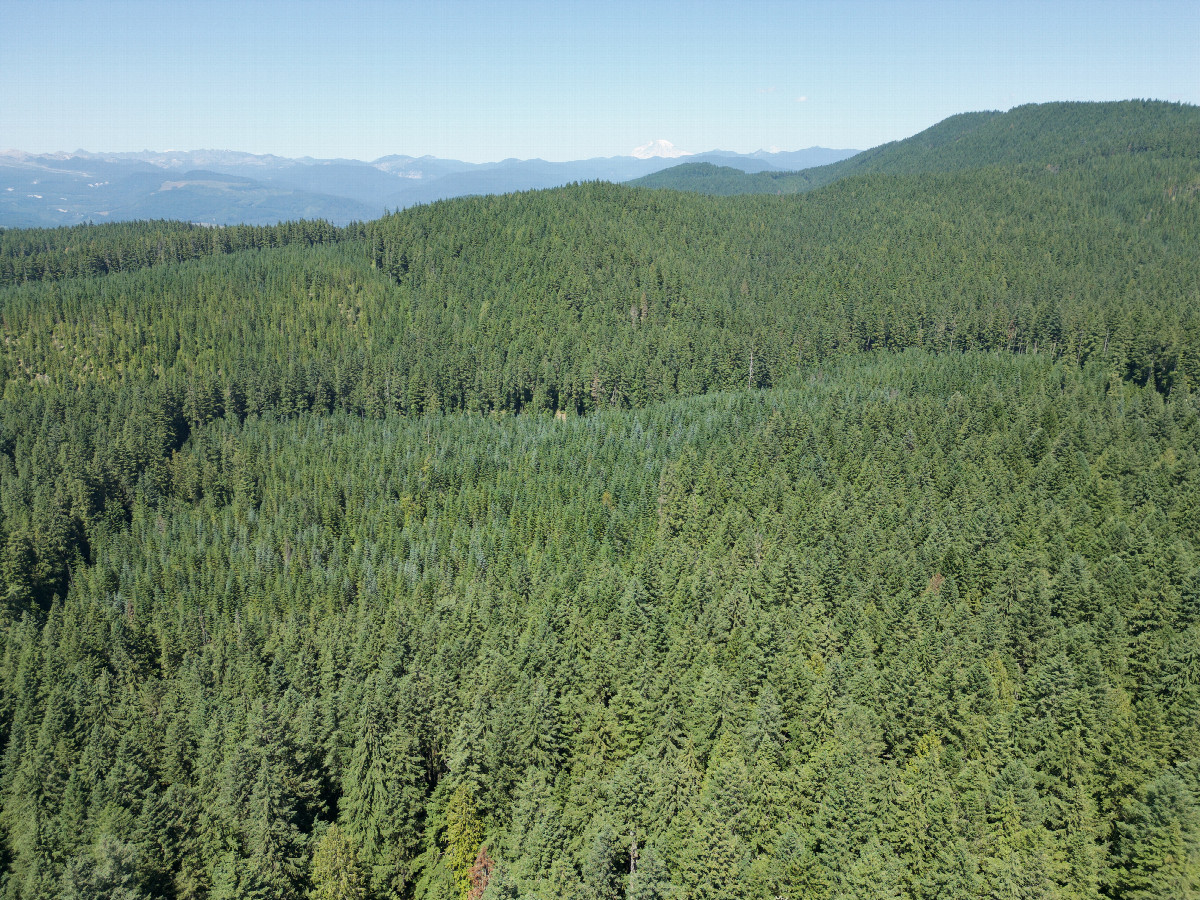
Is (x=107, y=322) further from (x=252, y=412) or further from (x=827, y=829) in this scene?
(x=827, y=829)

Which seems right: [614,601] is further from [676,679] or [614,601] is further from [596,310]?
[596,310]

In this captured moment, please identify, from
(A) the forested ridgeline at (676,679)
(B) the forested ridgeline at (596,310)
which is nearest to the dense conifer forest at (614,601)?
(A) the forested ridgeline at (676,679)

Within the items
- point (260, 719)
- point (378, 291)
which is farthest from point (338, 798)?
point (378, 291)

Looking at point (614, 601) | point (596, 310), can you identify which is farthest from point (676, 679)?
point (596, 310)

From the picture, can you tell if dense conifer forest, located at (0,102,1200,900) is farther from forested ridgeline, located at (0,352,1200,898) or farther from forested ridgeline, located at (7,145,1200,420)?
forested ridgeline, located at (7,145,1200,420)

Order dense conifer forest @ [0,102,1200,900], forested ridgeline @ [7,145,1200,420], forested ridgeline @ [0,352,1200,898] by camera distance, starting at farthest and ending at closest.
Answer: forested ridgeline @ [7,145,1200,420] → dense conifer forest @ [0,102,1200,900] → forested ridgeline @ [0,352,1200,898]

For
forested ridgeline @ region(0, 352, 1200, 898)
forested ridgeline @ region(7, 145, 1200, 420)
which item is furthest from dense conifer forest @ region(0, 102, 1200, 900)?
forested ridgeline @ region(7, 145, 1200, 420)
